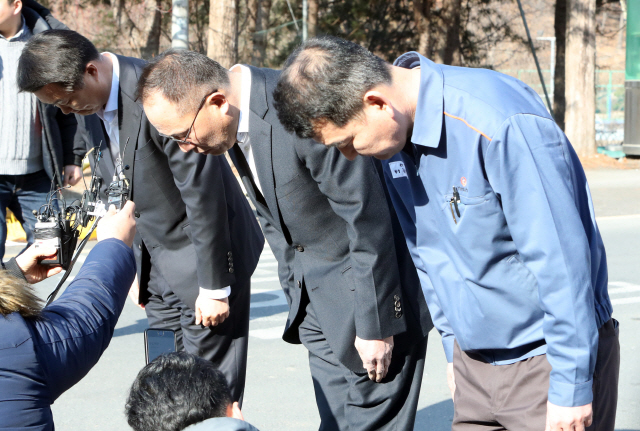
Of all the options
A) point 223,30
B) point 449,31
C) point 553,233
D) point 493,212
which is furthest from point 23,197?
point 449,31

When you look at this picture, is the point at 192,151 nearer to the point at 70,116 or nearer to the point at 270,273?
the point at 70,116

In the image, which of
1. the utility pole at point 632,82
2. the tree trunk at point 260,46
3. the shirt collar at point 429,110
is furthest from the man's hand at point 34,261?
the tree trunk at point 260,46

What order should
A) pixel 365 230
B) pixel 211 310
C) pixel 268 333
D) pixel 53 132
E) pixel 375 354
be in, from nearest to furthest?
1. pixel 365 230
2. pixel 375 354
3. pixel 211 310
4. pixel 53 132
5. pixel 268 333

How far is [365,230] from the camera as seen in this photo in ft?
9.34

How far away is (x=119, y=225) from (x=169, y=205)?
0.99m

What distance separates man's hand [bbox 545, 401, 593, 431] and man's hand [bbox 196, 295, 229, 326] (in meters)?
1.79

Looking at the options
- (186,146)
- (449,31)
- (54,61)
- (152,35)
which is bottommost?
(186,146)

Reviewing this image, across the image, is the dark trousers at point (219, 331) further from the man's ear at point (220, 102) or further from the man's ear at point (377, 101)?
the man's ear at point (377, 101)

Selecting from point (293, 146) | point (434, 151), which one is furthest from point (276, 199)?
point (434, 151)

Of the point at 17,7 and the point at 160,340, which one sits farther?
the point at 17,7

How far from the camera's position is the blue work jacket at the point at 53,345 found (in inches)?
80.9

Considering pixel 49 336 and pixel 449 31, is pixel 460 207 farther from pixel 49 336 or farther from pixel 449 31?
pixel 449 31

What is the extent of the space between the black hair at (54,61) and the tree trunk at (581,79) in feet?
57.4

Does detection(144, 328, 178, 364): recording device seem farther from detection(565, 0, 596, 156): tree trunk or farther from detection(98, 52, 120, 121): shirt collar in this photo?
detection(565, 0, 596, 156): tree trunk
